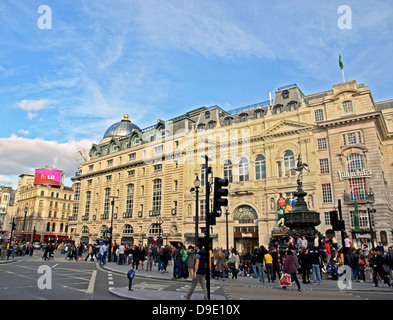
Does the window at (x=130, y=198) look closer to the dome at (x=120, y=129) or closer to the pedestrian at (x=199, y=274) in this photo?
the dome at (x=120, y=129)

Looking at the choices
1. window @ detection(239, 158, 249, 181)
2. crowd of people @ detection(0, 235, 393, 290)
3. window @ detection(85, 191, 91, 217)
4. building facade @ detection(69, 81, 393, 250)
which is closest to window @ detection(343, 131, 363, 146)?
building facade @ detection(69, 81, 393, 250)

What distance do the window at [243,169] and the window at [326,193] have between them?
9940mm

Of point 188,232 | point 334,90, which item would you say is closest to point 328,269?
point 334,90

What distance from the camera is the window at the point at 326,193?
35.6 metres

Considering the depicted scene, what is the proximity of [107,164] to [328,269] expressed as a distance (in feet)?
175

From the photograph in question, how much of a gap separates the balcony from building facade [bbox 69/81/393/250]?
107 millimetres

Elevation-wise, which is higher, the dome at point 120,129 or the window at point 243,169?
the dome at point 120,129

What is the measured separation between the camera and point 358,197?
33.3 m

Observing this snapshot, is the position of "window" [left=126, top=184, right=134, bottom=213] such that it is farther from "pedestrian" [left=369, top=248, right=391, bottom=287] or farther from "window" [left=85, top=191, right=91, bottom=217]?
"pedestrian" [left=369, top=248, right=391, bottom=287]

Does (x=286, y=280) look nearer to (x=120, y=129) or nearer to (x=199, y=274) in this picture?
(x=199, y=274)

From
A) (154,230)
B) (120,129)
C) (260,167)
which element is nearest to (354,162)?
(260,167)

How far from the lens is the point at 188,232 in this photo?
45656mm

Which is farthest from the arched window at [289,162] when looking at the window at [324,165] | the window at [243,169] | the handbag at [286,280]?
the handbag at [286,280]

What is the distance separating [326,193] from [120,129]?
51.2 m
